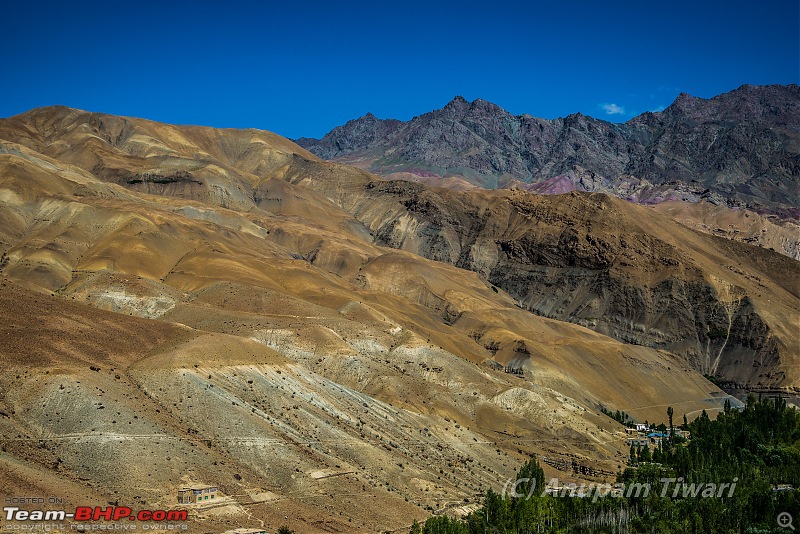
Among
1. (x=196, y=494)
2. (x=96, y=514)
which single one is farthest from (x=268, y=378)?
(x=96, y=514)

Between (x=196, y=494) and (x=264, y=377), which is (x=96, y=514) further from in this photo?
(x=264, y=377)

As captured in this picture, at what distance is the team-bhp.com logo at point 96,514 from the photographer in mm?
53688

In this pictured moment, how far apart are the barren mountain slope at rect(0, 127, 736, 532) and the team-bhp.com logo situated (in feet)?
6.45

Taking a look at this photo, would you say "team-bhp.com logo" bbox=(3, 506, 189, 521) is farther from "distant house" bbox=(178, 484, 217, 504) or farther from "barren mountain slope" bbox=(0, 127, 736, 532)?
"distant house" bbox=(178, 484, 217, 504)

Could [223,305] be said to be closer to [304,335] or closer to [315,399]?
[304,335]

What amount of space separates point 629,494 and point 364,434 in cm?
2702

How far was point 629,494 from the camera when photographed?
87.5 metres

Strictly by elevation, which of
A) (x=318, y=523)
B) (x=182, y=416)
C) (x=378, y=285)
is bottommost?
(x=318, y=523)

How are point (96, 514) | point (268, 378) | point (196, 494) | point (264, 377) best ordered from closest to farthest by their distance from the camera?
point (96, 514)
point (196, 494)
point (264, 377)
point (268, 378)

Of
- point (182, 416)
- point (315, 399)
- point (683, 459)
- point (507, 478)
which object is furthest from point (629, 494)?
point (182, 416)

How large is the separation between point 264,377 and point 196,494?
978 inches

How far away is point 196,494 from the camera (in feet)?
218

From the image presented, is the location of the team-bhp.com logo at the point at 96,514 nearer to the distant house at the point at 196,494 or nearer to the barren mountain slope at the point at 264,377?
the barren mountain slope at the point at 264,377

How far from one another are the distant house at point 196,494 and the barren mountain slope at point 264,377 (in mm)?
1129
